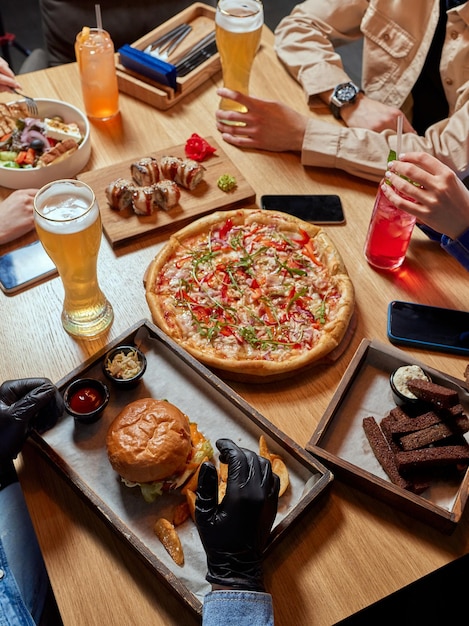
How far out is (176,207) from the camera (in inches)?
78.0

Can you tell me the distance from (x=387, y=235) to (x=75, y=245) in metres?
0.91

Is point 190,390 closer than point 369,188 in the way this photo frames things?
Yes

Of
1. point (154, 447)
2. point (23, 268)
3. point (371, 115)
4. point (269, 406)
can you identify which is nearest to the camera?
point (154, 447)

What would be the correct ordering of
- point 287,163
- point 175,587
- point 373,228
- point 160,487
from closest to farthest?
1. point 175,587
2. point 160,487
3. point 373,228
4. point 287,163

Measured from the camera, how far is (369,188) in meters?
2.12

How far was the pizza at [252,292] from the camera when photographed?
5.41 feet

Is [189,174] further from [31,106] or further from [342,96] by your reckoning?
[342,96]

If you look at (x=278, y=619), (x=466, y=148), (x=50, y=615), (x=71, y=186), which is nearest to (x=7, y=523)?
(x=50, y=615)

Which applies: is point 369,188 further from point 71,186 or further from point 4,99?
point 4,99

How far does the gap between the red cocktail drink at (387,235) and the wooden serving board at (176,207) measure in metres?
0.44

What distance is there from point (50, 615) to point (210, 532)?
0.61m

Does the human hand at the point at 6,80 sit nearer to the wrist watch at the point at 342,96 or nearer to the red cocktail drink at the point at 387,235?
the wrist watch at the point at 342,96

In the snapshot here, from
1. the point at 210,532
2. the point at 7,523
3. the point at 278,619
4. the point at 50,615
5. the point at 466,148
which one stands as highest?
the point at 466,148

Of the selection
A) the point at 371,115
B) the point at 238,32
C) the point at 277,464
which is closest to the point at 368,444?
the point at 277,464
